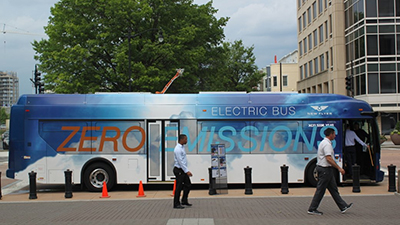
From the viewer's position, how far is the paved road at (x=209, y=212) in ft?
29.9

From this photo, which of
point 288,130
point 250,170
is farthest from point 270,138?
point 250,170

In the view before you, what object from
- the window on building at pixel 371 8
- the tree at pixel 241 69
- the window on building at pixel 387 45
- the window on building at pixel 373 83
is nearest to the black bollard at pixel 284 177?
the window on building at pixel 373 83

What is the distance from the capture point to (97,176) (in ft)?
45.9

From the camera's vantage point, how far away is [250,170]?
506 inches

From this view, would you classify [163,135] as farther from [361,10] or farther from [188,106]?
[361,10]

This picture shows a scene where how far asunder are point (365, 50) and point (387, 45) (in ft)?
7.40

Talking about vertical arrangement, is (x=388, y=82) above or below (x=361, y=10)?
below

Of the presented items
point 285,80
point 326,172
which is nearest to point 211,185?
point 326,172

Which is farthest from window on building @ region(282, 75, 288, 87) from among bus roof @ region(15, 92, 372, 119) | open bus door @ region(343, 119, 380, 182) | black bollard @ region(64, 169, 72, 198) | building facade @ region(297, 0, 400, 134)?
black bollard @ region(64, 169, 72, 198)

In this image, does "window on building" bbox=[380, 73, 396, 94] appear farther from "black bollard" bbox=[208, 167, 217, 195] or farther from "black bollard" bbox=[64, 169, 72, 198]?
"black bollard" bbox=[64, 169, 72, 198]

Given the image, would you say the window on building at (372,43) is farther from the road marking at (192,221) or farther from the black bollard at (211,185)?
the road marking at (192,221)

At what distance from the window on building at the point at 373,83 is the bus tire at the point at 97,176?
3654 centimetres

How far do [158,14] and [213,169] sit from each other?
73.6 ft

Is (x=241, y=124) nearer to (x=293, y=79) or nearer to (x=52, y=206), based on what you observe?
(x=52, y=206)
